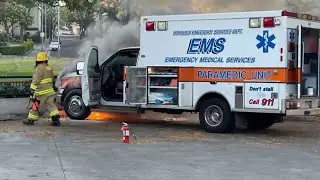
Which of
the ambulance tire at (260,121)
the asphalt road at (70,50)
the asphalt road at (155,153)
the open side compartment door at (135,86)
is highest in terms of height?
the asphalt road at (70,50)

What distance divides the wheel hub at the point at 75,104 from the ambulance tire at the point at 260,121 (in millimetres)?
3873

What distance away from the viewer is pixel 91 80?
493 inches

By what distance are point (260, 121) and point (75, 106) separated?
13.8ft

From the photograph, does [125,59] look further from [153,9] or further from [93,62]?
[153,9]

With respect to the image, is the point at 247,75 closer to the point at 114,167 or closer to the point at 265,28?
the point at 265,28

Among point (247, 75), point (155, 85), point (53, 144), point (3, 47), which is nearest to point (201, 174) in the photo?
point (53, 144)

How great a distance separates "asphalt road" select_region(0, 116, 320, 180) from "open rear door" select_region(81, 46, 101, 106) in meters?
0.59

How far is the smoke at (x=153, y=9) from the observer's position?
16312 mm

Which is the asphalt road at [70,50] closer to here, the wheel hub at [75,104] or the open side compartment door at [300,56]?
the wheel hub at [75,104]

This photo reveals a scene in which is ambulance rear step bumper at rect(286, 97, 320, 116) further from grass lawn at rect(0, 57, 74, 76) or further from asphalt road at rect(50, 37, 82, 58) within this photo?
asphalt road at rect(50, 37, 82, 58)

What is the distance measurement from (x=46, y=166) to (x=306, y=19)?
5985mm

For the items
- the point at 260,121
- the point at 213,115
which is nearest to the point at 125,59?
the point at 213,115

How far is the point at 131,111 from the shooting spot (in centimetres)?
1225

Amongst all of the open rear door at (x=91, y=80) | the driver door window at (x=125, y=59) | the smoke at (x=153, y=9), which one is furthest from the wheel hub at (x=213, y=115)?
the smoke at (x=153, y=9)
